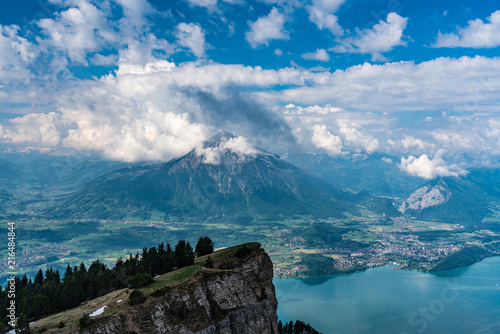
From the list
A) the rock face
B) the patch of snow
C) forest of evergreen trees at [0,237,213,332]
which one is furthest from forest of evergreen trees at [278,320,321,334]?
the patch of snow

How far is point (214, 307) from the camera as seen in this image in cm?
4856

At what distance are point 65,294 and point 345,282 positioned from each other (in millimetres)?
171355

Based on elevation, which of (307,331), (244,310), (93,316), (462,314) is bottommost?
(462,314)

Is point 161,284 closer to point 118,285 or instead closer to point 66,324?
point 66,324

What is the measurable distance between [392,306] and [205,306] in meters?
137

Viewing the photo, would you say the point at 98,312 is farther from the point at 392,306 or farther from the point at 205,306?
the point at 392,306

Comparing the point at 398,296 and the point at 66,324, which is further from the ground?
the point at 66,324

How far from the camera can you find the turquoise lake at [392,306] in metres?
132

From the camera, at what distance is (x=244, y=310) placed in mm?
51719

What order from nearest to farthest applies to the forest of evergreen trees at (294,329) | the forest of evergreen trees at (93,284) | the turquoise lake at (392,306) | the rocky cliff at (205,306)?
1. the rocky cliff at (205,306)
2. the forest of evergreen trees at (93,284)
3. the forest of evergreen trees at (294,329)
4. the turquoise lake at (392,306)

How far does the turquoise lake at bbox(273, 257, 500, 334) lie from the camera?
13225 centimetres

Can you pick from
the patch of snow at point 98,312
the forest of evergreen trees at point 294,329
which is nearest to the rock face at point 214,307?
the patch of snow at point 98,312

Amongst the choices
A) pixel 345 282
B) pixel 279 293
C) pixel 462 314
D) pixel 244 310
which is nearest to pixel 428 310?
pixel 462 314

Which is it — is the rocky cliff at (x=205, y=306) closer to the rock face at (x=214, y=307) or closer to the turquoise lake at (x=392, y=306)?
the rock face at (x=214, y=307)
